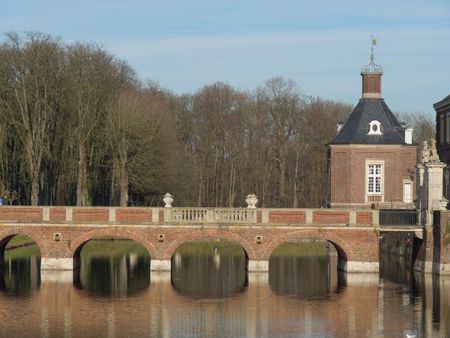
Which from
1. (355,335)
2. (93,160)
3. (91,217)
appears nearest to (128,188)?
(93,160)

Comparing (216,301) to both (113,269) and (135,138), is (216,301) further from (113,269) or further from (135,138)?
(135,138)

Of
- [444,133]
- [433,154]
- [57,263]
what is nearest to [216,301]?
[57,263]

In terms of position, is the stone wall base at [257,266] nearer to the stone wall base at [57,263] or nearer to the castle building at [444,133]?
the stone wall base at [57,263]

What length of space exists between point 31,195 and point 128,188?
761 cm

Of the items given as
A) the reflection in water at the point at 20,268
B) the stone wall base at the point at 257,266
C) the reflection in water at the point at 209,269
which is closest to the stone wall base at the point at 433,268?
the stone wall base at the point at 257,266

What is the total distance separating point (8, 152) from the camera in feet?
195

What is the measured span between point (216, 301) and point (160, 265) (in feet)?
27.1

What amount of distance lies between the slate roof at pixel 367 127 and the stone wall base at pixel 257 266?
557 inches

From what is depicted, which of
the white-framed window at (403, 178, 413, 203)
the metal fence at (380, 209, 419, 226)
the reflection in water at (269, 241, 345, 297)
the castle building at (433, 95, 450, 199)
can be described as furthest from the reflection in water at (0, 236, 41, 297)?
the castle building at (433, 95, 450, 199)

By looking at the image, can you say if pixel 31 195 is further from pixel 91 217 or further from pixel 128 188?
pixel 91 217

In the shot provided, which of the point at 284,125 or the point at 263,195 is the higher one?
the point at 284,125

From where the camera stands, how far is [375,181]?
56.1 metres

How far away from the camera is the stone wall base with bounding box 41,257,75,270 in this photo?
43969 millimetres

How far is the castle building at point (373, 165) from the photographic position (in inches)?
2205
